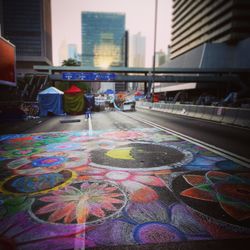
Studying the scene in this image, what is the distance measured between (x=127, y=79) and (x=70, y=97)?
3762 centimetres

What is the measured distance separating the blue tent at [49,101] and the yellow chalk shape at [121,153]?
17.9 m

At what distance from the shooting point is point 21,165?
18.4ft

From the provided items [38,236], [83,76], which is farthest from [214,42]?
[38,236]

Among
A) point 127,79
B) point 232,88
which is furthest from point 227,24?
point 127,79

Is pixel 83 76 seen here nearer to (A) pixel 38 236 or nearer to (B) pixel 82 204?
(B) pixel 82 204

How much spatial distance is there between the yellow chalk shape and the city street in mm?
29

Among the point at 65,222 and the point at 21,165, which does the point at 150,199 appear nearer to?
the point at 65,222

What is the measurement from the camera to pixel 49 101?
2353cm

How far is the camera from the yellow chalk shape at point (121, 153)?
20.6 feet

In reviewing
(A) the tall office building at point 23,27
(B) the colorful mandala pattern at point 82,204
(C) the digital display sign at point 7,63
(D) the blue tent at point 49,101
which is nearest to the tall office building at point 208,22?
(D) the blue tent at point 49,101

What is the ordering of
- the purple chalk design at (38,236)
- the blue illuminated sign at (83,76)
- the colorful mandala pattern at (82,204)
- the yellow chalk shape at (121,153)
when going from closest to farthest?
the purple chalk design at (38,236) < the colorful mandala pattern at (82,204) < the yellow chalk shape at (121,153) < the blue illuminated sign at (83,76)

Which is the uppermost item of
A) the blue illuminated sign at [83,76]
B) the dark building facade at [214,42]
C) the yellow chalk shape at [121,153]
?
the dark building facade at [214,42]

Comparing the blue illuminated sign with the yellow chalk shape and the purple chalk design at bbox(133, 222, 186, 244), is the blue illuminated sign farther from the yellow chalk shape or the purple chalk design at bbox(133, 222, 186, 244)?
the purple chalk design at bbox(133, 222, 186, 244)

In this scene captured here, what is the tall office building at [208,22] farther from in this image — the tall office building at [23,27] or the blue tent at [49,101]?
the tall office building at [23,27]
